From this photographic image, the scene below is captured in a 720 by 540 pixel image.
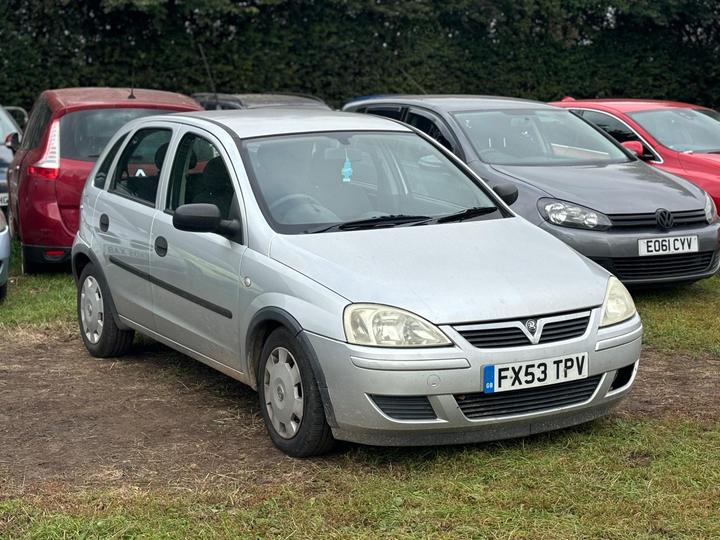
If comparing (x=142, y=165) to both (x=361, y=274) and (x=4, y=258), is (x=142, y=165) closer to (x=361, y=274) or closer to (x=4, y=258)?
(x=361, y=274)

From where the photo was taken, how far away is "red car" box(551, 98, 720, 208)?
10203mm

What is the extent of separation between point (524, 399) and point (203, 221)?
1.72 meters

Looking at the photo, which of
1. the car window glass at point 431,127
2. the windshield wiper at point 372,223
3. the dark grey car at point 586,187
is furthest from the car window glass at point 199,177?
the car window glass at point 431,127

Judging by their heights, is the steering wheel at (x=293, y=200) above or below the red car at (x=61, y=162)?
above

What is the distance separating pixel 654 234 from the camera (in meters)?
8.21

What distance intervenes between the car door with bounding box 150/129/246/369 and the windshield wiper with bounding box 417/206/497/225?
0.97m

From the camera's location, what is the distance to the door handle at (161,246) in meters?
6.14

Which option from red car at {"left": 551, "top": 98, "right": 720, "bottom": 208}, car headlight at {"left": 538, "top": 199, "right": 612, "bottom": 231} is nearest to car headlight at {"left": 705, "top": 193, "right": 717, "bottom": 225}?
car headlight at {"left": 538, "top": 199, "right": 612, "bottom": 231}

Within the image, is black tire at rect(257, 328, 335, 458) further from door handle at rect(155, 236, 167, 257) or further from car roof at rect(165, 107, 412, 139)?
car roof at rect(165, 107, 412, 139)

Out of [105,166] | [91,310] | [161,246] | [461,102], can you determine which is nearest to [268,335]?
[161,246]

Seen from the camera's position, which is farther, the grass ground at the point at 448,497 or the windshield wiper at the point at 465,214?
the windshield wiper at the point at 465,214

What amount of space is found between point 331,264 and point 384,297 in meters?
0.35

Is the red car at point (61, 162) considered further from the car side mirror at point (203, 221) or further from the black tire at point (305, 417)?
the black tire at point (305, 417)

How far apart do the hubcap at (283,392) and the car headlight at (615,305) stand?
1357 millimetres
